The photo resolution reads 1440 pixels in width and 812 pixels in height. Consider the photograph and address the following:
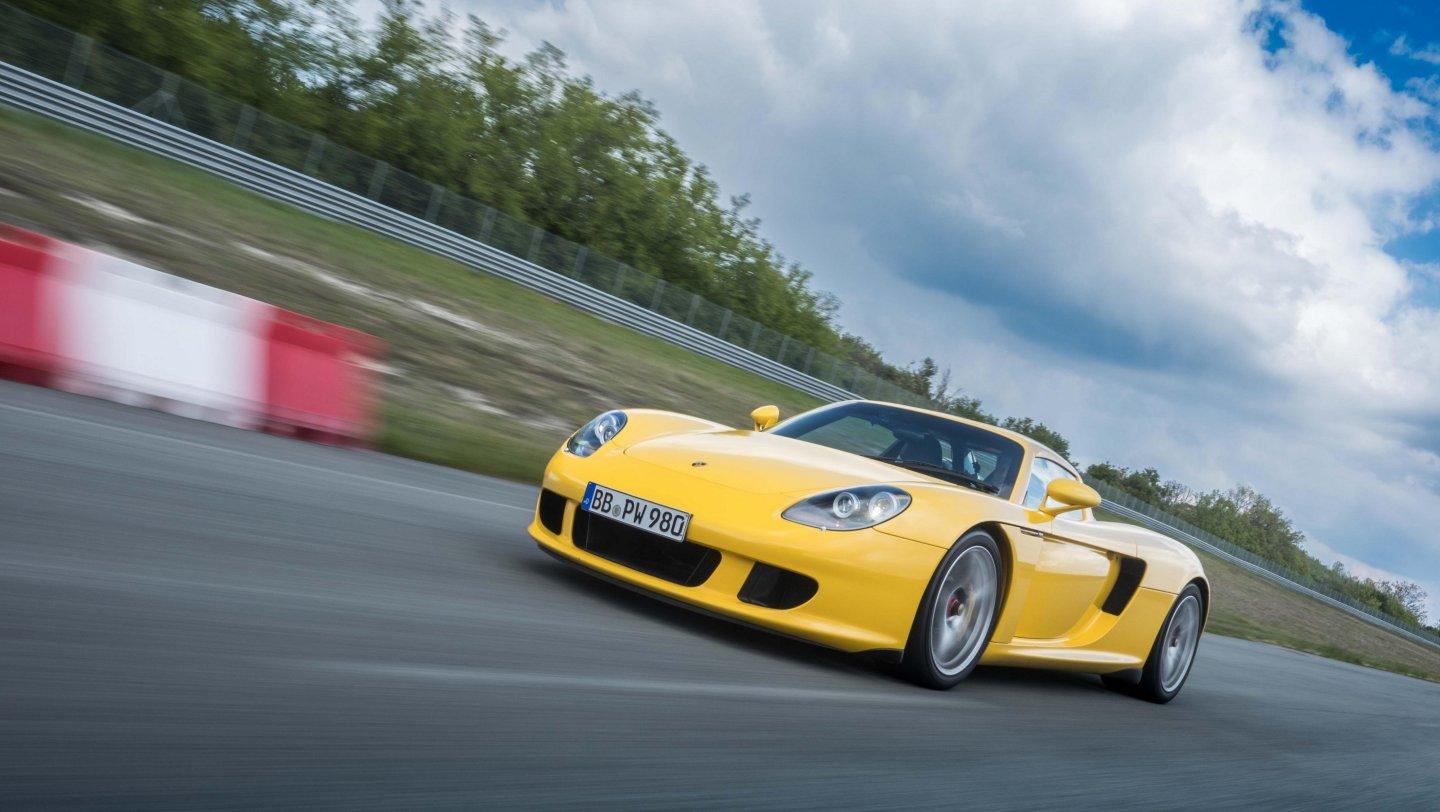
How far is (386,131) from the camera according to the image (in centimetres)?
4388

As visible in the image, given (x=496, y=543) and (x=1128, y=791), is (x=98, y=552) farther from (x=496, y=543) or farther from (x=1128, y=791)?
(x=1128, y=791)

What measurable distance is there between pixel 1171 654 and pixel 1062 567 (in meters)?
1.81

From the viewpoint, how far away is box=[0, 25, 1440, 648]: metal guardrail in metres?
23.2

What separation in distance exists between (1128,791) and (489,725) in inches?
90.7

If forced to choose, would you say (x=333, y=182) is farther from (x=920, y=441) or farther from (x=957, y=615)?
(x=957, y=615)

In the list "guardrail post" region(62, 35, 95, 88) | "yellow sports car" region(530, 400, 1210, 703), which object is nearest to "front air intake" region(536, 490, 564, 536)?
"yellow sports car" region(530, 400, 1210, 703)

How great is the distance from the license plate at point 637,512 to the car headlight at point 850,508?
0.38 metres

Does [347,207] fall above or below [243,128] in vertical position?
below

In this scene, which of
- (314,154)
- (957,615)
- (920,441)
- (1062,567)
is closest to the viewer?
(957,615)

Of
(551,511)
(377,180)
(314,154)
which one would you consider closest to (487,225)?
(377,180)

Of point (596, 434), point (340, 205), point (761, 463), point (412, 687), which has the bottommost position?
point (412, 687)

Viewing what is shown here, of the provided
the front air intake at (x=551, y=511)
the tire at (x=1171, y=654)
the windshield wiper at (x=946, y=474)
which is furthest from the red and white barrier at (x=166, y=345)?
the tire at (x=1171, y=654)

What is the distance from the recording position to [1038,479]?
597 cm

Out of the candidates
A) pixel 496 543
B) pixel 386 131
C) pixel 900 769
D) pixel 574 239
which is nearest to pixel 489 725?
pixel 900 769
